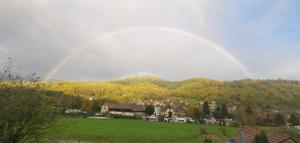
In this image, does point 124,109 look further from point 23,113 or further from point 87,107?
point 23,113

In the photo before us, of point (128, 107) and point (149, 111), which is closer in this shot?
point (149, 111)

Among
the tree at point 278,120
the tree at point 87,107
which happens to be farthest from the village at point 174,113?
the tree at point 87,107

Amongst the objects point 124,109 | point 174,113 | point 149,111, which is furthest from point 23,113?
point 174,113

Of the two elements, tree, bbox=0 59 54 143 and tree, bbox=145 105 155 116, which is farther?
tree, bbox=145 105 155 116

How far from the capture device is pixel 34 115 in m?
15.4

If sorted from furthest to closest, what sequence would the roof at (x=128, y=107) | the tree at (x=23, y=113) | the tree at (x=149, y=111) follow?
the roof at (x=128, y=107) → the tree at (x=149, y=111) → the tree at (x=23, y=113)

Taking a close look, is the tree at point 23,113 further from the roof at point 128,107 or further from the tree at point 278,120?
the roof at point 128,107

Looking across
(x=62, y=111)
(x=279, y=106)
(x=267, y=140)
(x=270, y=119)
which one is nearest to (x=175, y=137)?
(x=267, y=140)

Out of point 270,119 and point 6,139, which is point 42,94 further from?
point 270,119

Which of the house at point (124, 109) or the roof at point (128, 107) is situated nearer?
the house at point (124, 109)

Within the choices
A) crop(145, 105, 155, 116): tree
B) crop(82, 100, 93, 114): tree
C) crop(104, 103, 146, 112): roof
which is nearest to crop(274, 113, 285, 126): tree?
crop(145, 105, 155, 116): tree

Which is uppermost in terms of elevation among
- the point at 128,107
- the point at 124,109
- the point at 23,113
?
the point at 128,107

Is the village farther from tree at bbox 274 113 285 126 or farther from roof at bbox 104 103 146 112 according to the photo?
tree at bbox 274 113 285 126

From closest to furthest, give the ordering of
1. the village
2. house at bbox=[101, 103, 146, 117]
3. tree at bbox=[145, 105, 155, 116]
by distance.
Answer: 1. the village
2. tree at bbox=[145, 105, 155, 116]
3. house at bbox=[101, 103, 146, 117]
